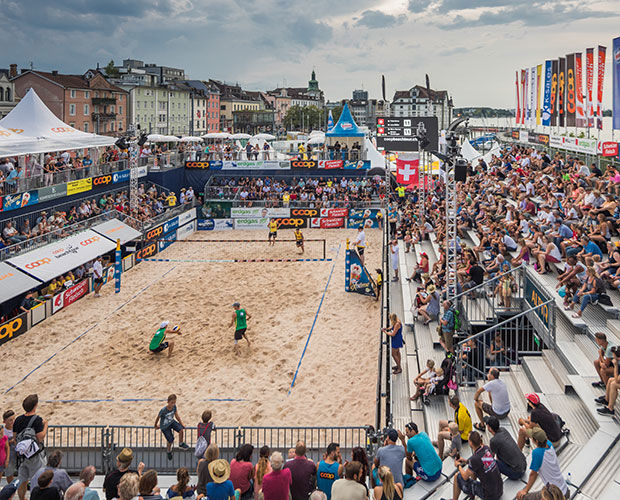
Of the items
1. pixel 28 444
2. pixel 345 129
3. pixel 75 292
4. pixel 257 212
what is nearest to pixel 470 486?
pixel 28 444

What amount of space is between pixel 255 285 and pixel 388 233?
345 inches

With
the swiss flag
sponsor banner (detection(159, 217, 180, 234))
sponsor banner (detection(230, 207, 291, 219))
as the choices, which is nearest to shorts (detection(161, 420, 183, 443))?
the swiss flag

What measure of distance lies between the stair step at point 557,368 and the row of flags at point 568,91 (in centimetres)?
2023

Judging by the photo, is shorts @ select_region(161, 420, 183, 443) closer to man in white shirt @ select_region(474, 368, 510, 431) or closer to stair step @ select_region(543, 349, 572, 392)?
man in white shirt @ select_region(474, 368, 510, 431)

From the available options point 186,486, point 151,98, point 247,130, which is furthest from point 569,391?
point 247,130

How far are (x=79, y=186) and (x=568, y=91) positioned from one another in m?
25.3

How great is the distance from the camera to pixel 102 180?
2738cm

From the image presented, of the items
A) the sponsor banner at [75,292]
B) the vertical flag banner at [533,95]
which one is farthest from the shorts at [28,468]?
the vertical flag banner at [533,95]

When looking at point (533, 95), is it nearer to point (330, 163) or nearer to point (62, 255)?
point (330, 163)

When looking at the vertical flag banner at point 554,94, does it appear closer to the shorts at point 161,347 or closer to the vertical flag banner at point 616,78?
the vertical flag banner at point 616,78

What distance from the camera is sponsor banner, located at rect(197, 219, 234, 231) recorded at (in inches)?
1335

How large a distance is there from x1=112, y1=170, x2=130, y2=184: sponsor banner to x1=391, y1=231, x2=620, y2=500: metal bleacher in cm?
2108

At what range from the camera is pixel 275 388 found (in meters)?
12.0

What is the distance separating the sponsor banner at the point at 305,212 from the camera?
33.7 m
